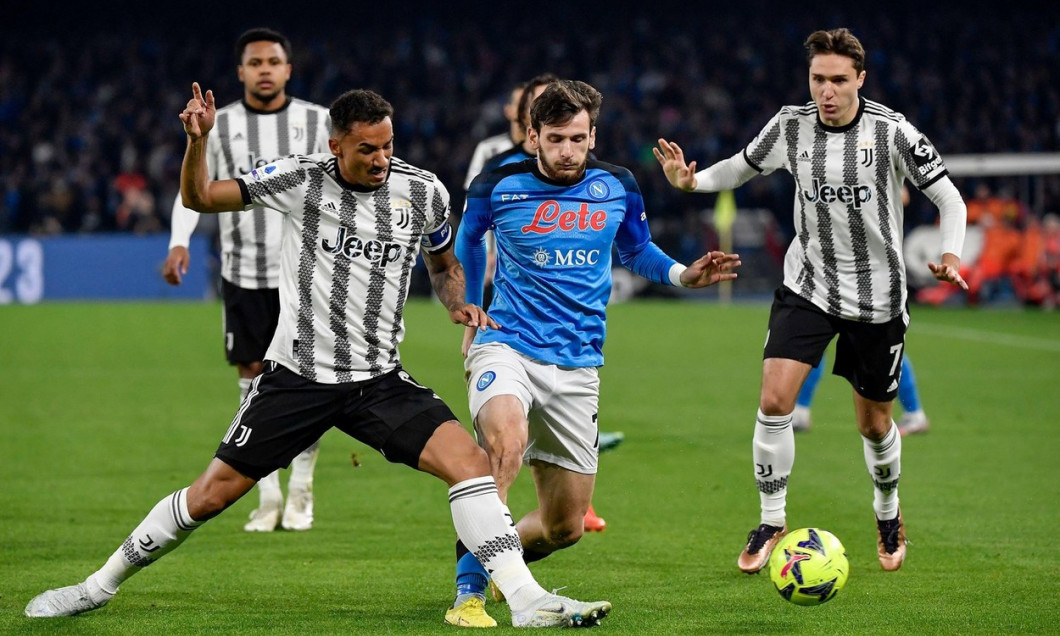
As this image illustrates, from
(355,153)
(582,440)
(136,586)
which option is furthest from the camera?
(136,586)

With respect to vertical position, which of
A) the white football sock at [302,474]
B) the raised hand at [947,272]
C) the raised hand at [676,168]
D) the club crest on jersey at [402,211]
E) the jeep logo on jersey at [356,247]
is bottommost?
the white football sock at [302,474]

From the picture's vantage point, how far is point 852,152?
6203 millimetres

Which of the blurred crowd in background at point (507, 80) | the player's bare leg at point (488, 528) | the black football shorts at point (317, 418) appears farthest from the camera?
the blurred crowd in background at point (507, 80)

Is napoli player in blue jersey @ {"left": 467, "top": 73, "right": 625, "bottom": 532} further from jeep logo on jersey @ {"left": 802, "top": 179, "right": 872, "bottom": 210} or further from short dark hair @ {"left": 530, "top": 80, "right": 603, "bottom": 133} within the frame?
jeep logo on jersey @ {"left": 802, "top": 179, "right": 872, "bottom": 210}

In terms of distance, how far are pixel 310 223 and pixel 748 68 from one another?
2928cm

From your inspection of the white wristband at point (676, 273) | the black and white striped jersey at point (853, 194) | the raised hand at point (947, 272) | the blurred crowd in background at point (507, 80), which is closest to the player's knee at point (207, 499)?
the white wristband at point (676, 273)

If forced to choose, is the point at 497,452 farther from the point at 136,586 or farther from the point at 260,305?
the point at 260,305

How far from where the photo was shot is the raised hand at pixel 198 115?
15.1 ft

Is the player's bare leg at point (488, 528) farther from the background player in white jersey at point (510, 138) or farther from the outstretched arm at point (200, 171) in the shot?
the background player in white jersey at point (510, 138)

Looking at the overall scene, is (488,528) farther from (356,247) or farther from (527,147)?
(527,147)

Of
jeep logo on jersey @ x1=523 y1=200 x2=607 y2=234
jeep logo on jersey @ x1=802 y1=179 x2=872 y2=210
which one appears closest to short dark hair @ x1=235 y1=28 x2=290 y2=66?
jeep logo on jersey @ x1=523 y1=200 x2=607 y2=234

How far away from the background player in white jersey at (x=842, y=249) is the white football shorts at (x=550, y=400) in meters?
1.12

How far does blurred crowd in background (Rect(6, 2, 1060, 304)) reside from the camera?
28766mm

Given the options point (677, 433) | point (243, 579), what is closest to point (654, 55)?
point (677, 433)
